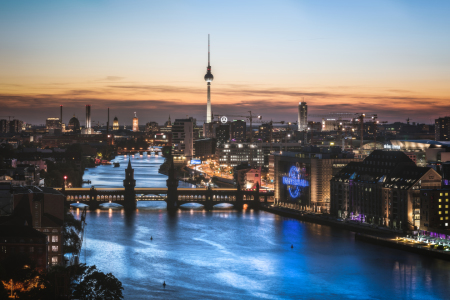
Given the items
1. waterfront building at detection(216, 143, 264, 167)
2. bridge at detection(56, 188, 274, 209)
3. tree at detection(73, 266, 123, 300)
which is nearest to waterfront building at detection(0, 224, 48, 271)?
tree at detection(73, 266, 123, 300)

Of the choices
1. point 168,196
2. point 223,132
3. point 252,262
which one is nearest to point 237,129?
point 223,132

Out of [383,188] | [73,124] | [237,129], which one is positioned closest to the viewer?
[383,188]

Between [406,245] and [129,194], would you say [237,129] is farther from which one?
[406,245]

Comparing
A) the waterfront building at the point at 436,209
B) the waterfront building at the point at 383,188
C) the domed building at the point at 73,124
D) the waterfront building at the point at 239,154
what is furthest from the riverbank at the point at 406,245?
the domed building at the point at 73,124

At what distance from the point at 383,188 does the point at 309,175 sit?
6.98 meters

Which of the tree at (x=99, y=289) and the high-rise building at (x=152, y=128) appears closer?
the tree at (x=99, y=289)

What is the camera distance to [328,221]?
32.0 meters

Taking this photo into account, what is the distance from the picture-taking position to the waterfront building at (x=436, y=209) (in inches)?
1073

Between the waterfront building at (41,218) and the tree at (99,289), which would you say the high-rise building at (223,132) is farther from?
the tree at (99,289)

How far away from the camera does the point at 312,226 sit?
105 ft

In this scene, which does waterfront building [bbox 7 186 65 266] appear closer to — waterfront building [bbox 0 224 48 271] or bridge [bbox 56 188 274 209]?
waterfront building [bbox 0 224 48 271]

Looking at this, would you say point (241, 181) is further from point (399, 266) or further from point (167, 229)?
point (399, 266)

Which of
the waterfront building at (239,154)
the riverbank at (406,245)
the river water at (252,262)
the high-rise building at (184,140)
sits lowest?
the river water at (252,262)

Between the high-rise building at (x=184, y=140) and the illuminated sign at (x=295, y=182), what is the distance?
4015 cm
